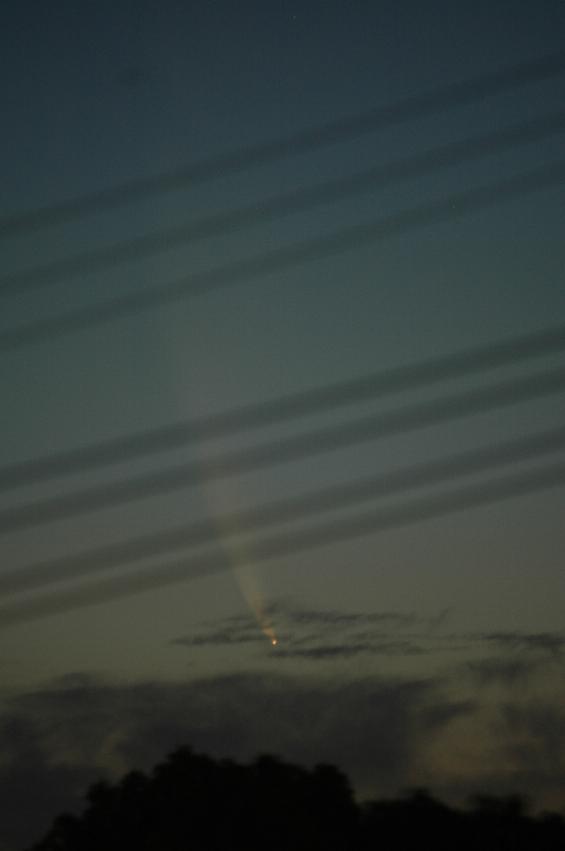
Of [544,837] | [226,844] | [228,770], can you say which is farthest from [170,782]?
[544,837]

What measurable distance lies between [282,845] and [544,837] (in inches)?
403

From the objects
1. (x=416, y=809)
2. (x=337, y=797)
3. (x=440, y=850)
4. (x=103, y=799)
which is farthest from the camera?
(x=103, y=799)

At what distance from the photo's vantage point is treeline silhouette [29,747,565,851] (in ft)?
179

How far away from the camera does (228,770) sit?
2485 inches

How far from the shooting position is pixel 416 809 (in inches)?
2213

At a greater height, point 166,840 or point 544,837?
point 166,840

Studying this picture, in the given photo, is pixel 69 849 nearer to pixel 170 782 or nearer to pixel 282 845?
pixel 170 782

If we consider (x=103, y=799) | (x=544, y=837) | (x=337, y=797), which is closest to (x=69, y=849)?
(x=103, y=799)

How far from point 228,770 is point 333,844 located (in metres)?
8.70

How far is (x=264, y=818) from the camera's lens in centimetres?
5788

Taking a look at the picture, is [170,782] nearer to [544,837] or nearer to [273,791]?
[273,791]

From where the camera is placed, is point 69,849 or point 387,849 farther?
point 69,849

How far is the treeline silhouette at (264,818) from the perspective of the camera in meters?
54.6

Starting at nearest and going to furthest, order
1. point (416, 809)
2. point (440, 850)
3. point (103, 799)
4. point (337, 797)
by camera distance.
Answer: point (440, 850)
point (416, 809)
point (337, 797)
point (103, 799)
